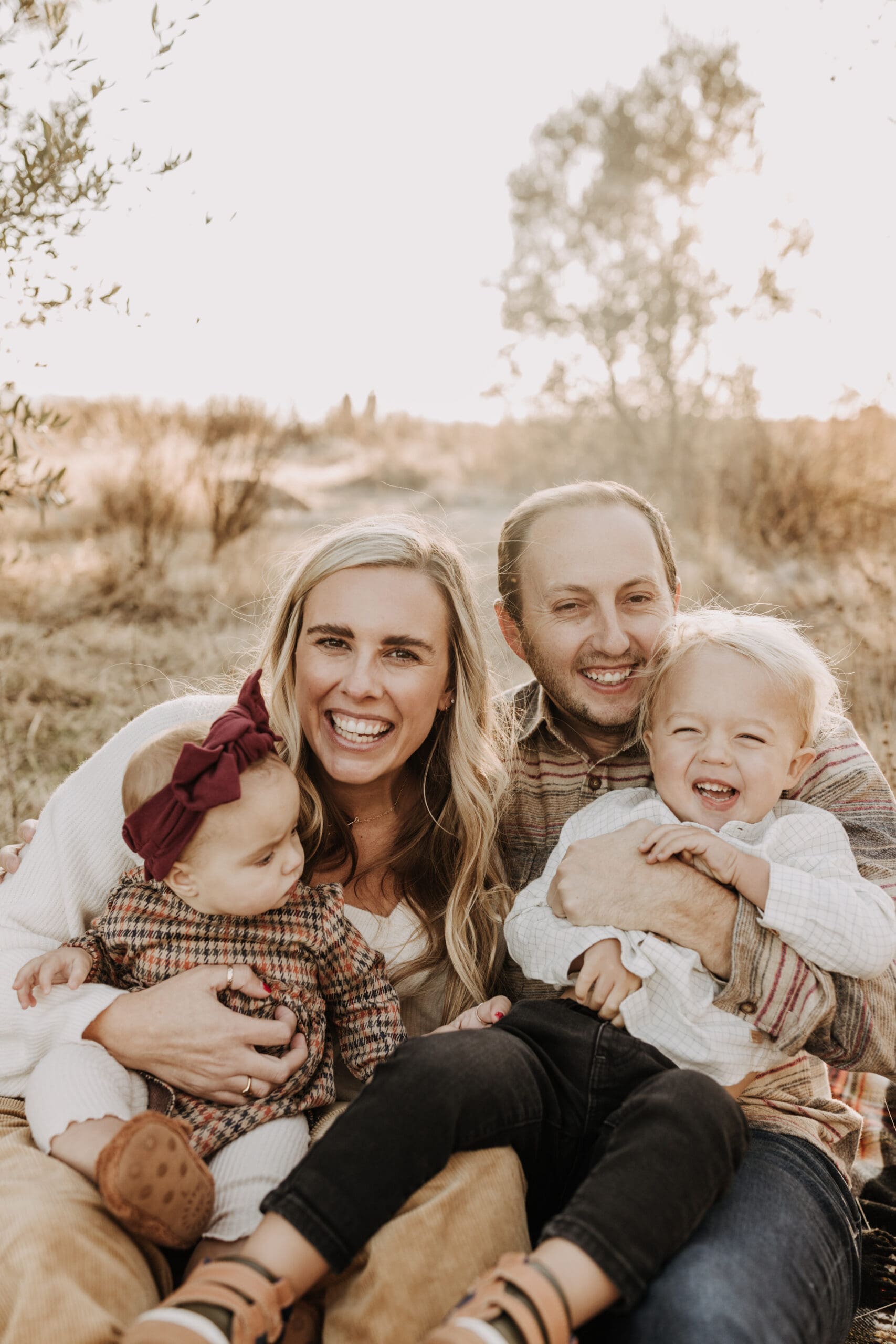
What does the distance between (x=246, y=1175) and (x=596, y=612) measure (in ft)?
5.48

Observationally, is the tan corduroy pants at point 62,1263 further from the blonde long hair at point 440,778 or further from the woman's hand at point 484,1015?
the blonde long hair at point 440,778

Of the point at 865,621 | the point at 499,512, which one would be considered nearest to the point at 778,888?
Answer: the point at 865,621

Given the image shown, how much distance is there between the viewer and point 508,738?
3.08m

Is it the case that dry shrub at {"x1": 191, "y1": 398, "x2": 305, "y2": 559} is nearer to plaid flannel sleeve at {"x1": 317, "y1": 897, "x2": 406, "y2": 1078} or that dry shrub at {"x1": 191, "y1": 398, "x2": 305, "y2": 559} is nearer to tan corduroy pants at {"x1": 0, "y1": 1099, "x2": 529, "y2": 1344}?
plaid flannel sleeve at {"x1": 317, "y1": 897, "x2": 406, "y2": 1078}

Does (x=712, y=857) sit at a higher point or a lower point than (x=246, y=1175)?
higher

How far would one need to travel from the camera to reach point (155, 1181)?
1.79 m

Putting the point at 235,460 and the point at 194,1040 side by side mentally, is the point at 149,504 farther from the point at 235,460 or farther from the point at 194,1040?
the point at 194,1040

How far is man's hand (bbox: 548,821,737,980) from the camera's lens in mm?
2283

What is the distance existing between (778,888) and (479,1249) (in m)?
0.93

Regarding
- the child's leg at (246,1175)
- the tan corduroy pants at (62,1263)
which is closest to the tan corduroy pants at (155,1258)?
the tan corduroy pants at (62,1263)

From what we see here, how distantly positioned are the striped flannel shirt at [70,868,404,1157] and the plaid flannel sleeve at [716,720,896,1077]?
0.81 m

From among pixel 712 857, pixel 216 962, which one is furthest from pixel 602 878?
pixel 216 962

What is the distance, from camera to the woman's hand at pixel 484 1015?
2.48 meters

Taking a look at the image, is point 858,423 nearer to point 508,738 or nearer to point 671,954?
point 508,738
